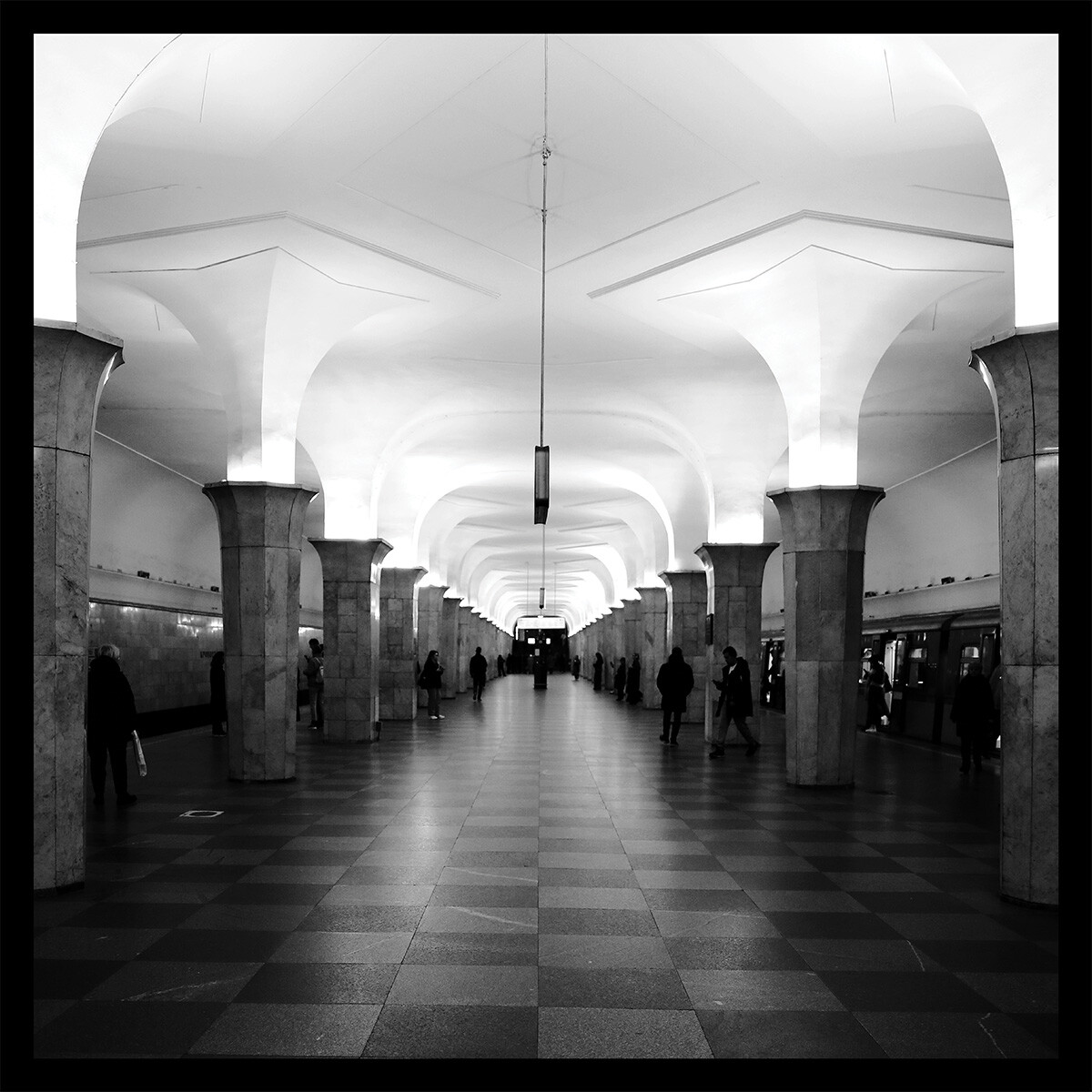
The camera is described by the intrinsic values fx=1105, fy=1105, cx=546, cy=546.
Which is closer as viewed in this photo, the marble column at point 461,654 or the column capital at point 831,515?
the column capital at point 831,515

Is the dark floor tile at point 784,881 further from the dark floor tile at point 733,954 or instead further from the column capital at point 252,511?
the column capital at point 252,511

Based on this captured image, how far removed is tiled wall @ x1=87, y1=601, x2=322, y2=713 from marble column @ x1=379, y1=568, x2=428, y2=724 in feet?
15.2

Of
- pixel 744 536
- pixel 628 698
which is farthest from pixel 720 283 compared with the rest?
pixel 628 698

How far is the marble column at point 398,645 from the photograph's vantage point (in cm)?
2428

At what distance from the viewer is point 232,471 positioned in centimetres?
1340

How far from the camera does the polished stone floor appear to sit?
450cm

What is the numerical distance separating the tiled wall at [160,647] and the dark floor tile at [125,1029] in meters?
15.6

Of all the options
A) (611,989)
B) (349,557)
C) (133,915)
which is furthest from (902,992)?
(349,557)

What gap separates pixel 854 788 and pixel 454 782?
4.67m

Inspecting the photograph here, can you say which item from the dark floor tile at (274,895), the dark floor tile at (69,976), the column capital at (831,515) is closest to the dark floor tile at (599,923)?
the dark floor tile at (274,895)

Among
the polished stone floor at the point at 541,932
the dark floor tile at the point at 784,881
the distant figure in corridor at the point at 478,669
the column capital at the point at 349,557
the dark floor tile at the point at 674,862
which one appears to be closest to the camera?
the polished stone floor at the point at 541,932

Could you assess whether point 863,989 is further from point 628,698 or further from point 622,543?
point 622,543

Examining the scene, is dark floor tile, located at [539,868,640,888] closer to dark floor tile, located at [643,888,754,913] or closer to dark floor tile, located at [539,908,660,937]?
dark floor tile, located at [643,888,754,913]

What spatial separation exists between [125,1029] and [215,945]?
1271mm
